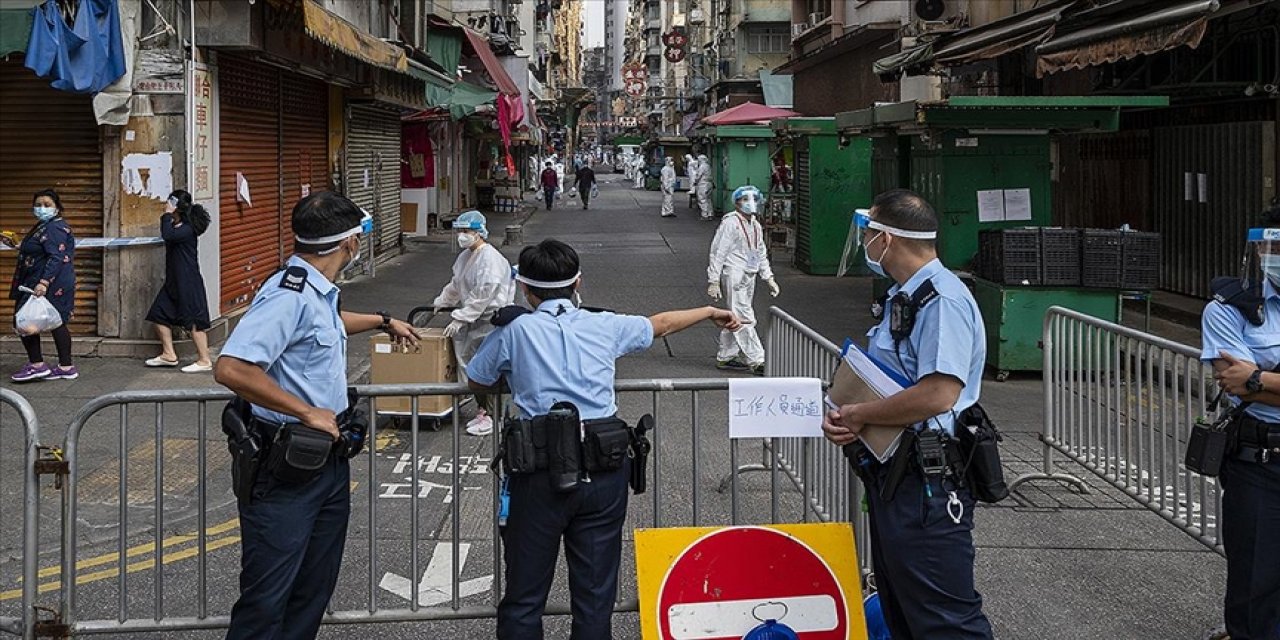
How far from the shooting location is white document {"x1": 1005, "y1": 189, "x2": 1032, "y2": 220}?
1273cm

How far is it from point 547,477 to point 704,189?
33872mm

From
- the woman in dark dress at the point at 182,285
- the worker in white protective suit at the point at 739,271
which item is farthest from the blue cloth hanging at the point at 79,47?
the worker in white protective suit at the point at 739,271

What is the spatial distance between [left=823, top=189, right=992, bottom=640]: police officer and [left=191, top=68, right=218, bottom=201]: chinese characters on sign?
9.52 meters

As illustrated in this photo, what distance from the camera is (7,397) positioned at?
16.0ft

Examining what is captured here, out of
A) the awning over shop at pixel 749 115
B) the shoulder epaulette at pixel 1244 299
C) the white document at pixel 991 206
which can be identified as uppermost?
the awning over shop at pixel 749 115

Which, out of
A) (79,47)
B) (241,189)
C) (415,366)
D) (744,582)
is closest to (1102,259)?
(415,366)

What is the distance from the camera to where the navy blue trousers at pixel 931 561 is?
4.02 meters

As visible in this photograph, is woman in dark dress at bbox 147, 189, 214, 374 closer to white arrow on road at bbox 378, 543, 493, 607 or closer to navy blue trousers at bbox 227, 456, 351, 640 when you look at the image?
white arrow on road at bbox 378, 543, 493, 607

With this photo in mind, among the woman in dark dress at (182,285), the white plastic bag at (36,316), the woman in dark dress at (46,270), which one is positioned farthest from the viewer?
the woman in dark dress at (182,285)

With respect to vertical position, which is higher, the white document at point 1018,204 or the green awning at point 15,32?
the green awning at point 15,32

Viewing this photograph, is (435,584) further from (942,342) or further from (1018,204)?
(1018,204)

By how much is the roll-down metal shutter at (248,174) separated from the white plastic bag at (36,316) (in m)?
2.97

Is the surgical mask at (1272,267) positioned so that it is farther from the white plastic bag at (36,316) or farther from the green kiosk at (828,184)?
the green kiosk at (828,184)

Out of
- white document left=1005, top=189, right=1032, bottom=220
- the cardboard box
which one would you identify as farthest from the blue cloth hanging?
white document left=1005, top=189, right=1032, bottom=220
